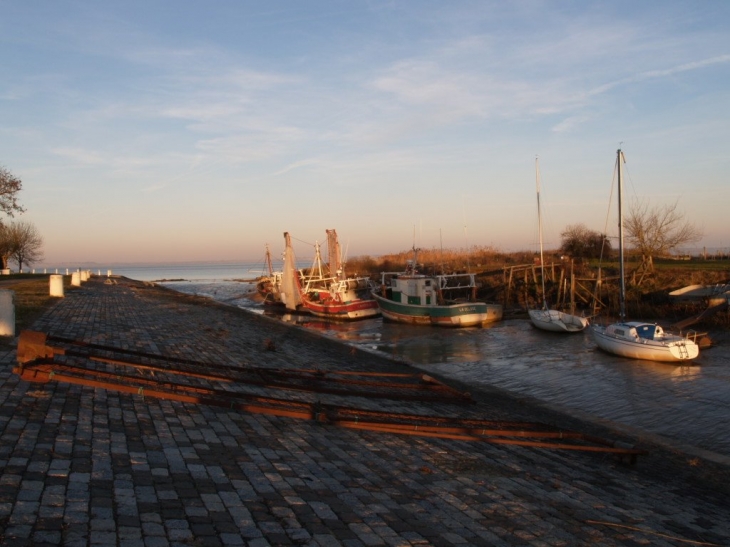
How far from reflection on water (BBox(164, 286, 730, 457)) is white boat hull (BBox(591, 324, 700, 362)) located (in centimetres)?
35

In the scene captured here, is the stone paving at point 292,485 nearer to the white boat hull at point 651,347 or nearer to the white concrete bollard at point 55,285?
the white boat hull at point 651,347

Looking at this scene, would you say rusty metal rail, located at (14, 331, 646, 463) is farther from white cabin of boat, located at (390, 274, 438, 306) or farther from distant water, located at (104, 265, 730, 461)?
white cabin of boat, located at (390, 274, 438, 306)

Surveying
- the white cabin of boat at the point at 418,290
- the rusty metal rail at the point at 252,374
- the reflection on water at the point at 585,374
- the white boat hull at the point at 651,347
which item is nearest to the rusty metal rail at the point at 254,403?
the rusty metal rail at the point at 252,374

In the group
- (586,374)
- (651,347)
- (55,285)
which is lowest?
(586,374)

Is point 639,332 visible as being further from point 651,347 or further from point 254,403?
point 254,403

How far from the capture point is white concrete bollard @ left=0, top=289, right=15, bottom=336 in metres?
11.7

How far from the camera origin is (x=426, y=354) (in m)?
26.8

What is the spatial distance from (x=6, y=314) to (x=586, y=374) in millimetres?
18076

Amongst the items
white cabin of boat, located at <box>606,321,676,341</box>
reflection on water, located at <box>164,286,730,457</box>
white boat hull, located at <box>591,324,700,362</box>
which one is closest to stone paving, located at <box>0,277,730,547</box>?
reflection on water, located at <box>164,286,730,457</box>

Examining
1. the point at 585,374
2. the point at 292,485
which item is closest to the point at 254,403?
the point at 292,485

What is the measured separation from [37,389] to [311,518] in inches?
183

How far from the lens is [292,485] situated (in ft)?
19.6

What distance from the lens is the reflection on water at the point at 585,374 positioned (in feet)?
49.7

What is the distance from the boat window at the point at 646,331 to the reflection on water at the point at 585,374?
1.14 metres
